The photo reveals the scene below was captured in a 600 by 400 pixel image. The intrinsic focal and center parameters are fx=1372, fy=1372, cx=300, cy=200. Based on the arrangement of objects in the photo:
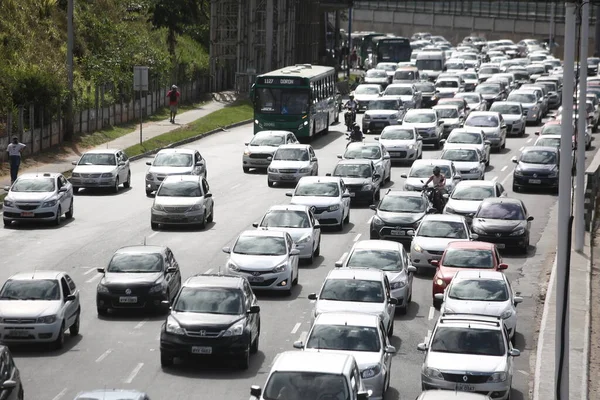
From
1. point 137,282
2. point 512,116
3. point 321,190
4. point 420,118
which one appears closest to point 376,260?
point 137,282

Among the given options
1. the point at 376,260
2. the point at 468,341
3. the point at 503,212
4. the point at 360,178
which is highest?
the point at 468,341

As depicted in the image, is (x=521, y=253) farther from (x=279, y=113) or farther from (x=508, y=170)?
(x=279, y=113)

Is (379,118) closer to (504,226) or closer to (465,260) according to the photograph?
(504,226)

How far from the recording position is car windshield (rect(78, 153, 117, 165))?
151 ft

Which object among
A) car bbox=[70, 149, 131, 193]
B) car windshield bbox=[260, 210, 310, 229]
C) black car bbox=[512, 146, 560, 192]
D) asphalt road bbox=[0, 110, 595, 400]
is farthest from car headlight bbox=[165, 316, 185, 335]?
black car bbox=[512, 146, 560, 192]

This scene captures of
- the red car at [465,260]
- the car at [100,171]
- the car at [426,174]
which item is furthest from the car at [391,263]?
the car at [100,171]

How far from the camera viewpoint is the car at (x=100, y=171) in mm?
45312

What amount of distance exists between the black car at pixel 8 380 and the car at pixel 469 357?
21.2 ft

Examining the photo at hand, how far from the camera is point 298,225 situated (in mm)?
34625

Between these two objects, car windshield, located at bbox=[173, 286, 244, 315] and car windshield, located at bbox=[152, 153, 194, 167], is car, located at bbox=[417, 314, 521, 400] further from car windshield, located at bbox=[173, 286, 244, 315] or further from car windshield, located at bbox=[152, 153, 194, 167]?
car windshield, located at bbox=[152, 153, 194, 167]

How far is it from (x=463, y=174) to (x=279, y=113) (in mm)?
13409

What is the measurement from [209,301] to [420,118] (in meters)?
36.2

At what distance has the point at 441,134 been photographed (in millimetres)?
60594

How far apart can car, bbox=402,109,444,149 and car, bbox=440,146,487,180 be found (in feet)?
30.1
